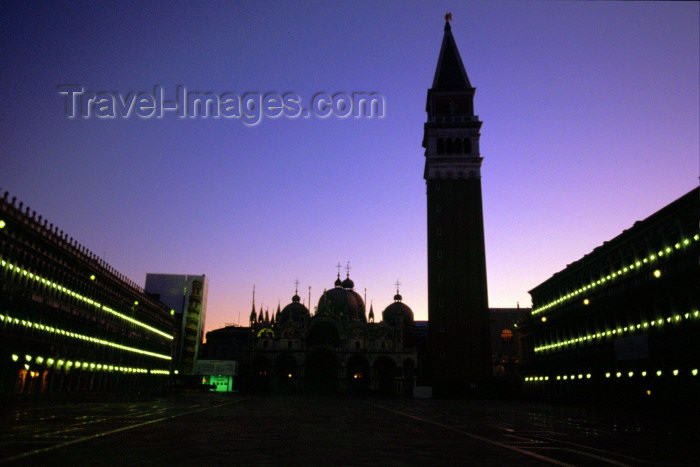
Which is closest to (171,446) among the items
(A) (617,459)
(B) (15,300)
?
(A) (617,459)

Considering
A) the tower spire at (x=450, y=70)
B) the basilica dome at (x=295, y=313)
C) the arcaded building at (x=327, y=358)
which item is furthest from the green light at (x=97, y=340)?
the tower spire at (x=450, y=70)

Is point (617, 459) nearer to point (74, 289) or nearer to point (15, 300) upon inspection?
point (15, 300)

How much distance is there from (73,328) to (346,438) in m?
52.1

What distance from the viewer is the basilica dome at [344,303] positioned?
121 meters

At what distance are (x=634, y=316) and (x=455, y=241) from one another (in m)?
36.5

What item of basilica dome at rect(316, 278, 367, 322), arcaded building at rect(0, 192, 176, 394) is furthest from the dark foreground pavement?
basilica dome at rect(316, 278, 367, 322)

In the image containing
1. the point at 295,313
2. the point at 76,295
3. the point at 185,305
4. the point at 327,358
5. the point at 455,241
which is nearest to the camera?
the point at 76,295

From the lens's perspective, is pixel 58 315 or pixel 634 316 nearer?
pixel 634 316

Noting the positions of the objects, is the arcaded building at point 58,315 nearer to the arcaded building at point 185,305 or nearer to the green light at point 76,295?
the green light at point 76,295

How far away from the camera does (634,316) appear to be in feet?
167

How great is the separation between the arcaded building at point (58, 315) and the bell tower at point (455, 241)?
45664 mm

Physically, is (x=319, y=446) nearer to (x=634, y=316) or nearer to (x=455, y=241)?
(x=634, y=316)

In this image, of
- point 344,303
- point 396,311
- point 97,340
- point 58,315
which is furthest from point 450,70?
point 58,315

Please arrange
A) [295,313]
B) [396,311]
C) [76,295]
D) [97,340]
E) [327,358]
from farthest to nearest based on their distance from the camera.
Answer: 1. [396,311]
2. [295,313]
3. [327,358]
4. [97,340]
5. [76,295]
